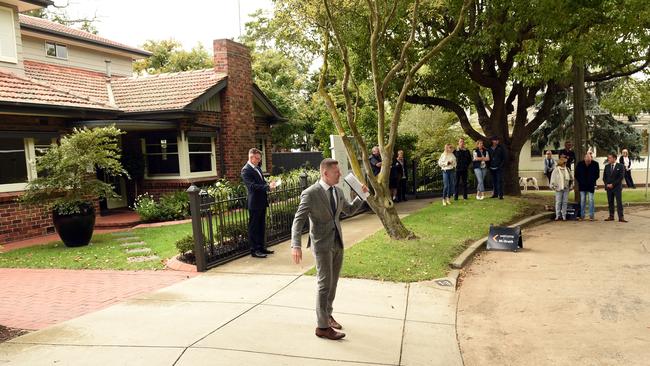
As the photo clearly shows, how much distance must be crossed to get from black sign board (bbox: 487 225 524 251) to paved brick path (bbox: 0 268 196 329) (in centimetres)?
572

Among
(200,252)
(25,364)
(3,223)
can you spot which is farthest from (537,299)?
(3,223)

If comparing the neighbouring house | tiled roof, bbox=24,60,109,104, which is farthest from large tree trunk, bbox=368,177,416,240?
tiled roof, bbox=24,60,109,104

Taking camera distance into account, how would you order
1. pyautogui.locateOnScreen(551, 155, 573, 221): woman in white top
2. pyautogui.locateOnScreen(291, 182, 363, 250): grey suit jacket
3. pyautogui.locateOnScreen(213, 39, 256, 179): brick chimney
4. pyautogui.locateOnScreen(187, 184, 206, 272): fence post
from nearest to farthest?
pyautogui.locateOnScreen(291, 182, 363, 250): grey suit jacket, pyautogui.locateOnScreen(187, 184, 206, 272): fence post, pyautogui.locateOnScreen(551, 155, 573, 221): woman in white top, pyautogui.locateOnScreen(213, 39, 256, 179): brick chimney

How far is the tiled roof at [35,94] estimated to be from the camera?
35.8ft

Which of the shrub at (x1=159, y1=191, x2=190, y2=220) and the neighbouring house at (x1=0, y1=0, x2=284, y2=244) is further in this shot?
the shrub at (x1=159, y1=191, x2=190, y2=220)

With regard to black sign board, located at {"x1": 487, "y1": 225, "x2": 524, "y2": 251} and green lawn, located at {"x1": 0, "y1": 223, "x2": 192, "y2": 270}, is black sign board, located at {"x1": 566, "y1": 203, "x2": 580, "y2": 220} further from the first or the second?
green lawn, located at {"x1": 0, "y1": 223, "x2": 192, "y2": 270}

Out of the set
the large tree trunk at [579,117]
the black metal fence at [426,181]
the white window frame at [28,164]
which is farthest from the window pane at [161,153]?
the large tree trunk at [579,117]

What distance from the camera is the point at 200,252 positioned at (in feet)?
23.8

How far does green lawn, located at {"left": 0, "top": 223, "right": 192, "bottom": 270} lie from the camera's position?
321 inches

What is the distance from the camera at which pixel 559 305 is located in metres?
5.79

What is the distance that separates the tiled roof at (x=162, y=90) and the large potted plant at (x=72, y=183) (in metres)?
4.30

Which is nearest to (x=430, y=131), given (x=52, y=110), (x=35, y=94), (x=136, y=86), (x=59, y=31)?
(x=136, y=86)

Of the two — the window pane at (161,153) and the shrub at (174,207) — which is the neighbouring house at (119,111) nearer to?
the window pane at (161,153)

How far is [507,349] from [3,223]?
11395mm
